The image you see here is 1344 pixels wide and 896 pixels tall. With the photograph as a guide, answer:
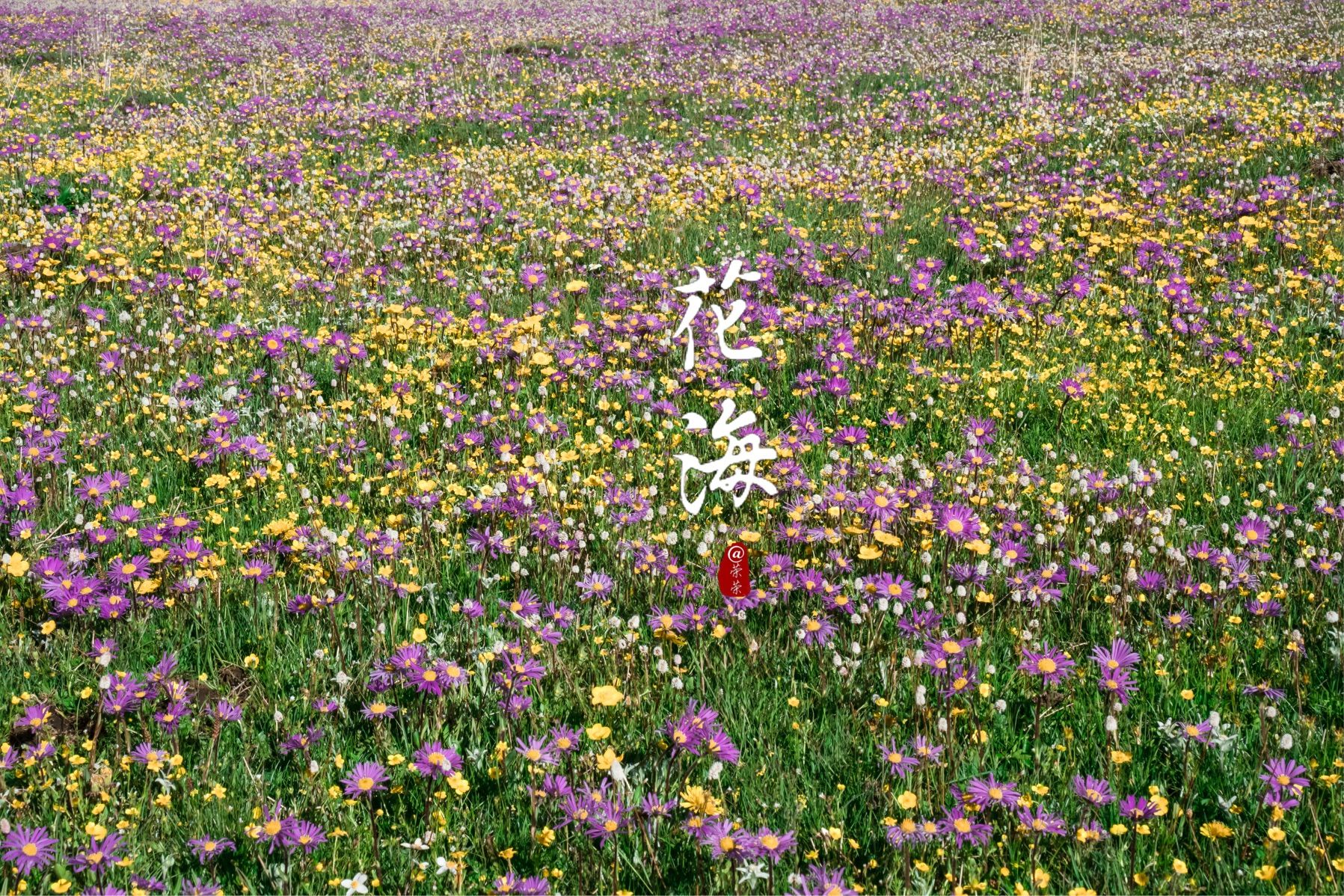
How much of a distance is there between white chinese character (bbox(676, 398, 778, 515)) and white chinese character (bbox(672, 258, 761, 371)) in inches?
28.9

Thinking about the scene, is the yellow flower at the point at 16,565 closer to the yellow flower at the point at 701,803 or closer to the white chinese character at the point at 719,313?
the yellow flower at the point at 701,803

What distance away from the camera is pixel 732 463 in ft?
17.7

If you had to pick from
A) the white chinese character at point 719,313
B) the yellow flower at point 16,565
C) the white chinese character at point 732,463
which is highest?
the white chinese character at point 719,313

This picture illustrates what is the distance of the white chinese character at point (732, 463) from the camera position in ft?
16.5

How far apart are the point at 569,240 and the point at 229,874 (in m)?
7.01

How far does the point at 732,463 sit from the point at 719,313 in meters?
2.02

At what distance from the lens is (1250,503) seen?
15.6 ft

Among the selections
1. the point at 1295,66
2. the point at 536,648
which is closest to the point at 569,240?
the point at 536,648

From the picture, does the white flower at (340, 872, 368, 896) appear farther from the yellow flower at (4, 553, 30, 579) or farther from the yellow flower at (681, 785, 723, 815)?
the yellow flower at (4, 553, 30, 579)

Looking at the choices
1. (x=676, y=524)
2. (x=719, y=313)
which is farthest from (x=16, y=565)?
(x=719, y=313)

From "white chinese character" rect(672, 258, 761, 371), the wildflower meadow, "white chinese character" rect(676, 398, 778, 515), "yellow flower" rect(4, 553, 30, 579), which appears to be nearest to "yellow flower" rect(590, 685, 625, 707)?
the wildflower meadow

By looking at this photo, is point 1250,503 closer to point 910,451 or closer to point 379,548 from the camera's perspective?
point 910,451

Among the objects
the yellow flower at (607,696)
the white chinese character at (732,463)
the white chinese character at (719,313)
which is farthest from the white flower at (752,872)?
the white chinese character at (719,313)

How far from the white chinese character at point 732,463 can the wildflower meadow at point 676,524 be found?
3 centimetres
